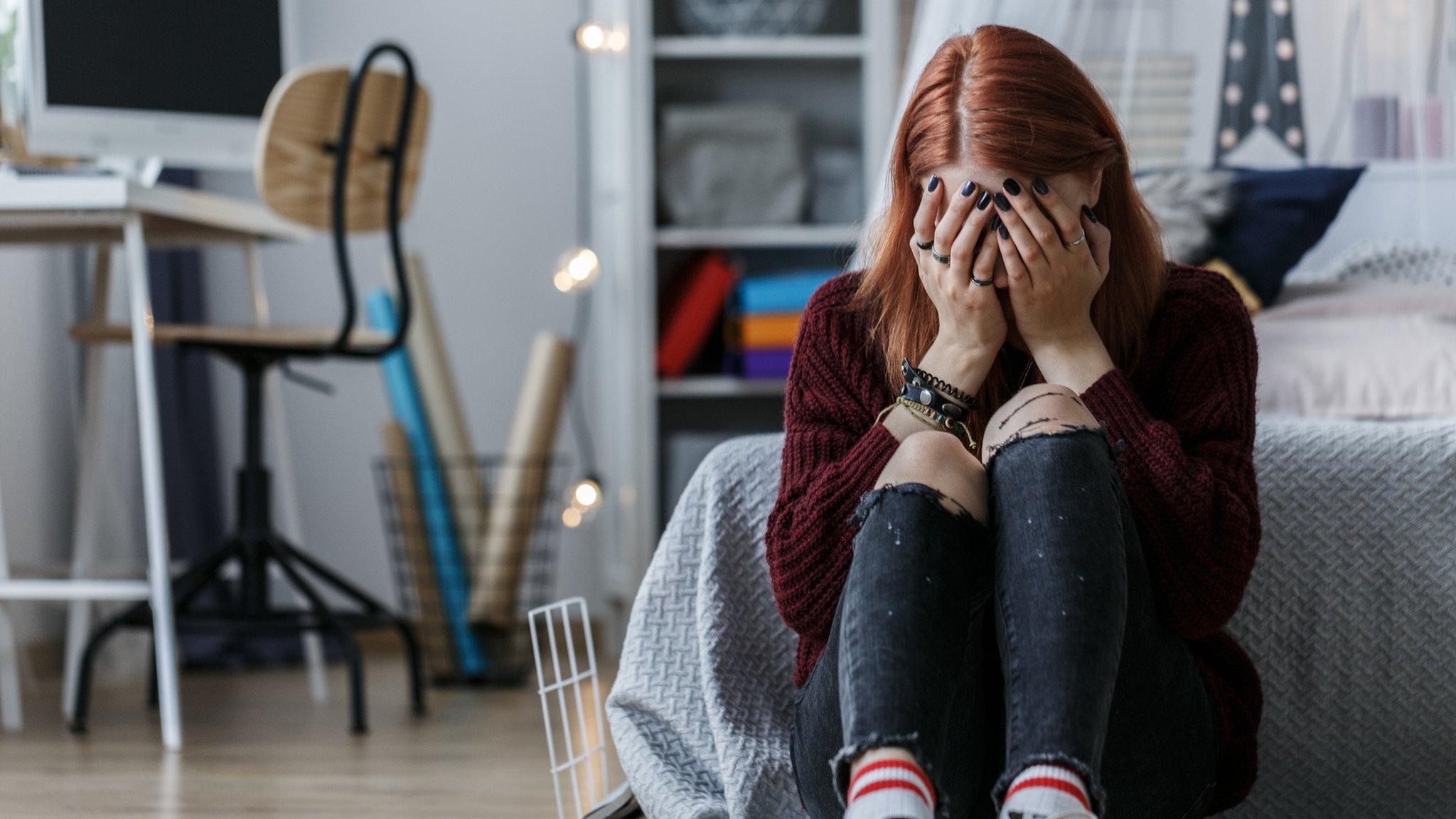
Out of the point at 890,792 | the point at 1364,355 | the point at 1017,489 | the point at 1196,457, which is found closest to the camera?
the point at 890,792

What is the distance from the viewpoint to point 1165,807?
39.8 inches

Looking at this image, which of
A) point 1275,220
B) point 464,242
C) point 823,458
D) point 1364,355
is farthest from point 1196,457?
point 464,242

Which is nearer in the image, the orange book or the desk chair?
the desk chair

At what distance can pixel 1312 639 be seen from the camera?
127cm

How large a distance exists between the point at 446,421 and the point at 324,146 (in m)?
0.64

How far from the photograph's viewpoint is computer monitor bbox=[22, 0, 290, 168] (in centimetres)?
214

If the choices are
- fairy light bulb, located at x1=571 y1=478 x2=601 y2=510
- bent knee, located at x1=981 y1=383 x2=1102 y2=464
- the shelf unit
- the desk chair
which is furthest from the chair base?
bent knee, located at x1=981 y1=383 x2=1102 y2=464

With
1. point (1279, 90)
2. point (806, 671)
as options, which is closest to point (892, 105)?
point (1279, 90)

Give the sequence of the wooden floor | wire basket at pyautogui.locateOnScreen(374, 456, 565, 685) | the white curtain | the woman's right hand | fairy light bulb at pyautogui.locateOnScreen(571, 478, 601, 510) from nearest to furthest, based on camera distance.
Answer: the woman's right hand, the wooden floor, the white curtain, wire basket at pyautogui.locateOnScreen(374, 456, 565, 685), fairy light bulb at pyautogui.locateOnScreen(571, 478, 601, 510)

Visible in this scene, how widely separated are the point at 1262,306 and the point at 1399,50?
50 centimetres

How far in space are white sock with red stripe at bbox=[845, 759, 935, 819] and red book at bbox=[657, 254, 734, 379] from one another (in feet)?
6.26

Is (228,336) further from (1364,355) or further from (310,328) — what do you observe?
(1364,355)

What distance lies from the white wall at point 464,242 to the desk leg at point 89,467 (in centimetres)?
61

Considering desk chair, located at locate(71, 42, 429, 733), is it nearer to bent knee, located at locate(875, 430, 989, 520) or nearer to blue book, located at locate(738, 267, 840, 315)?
blue book, located at locate(738, 267, 840, 315)
